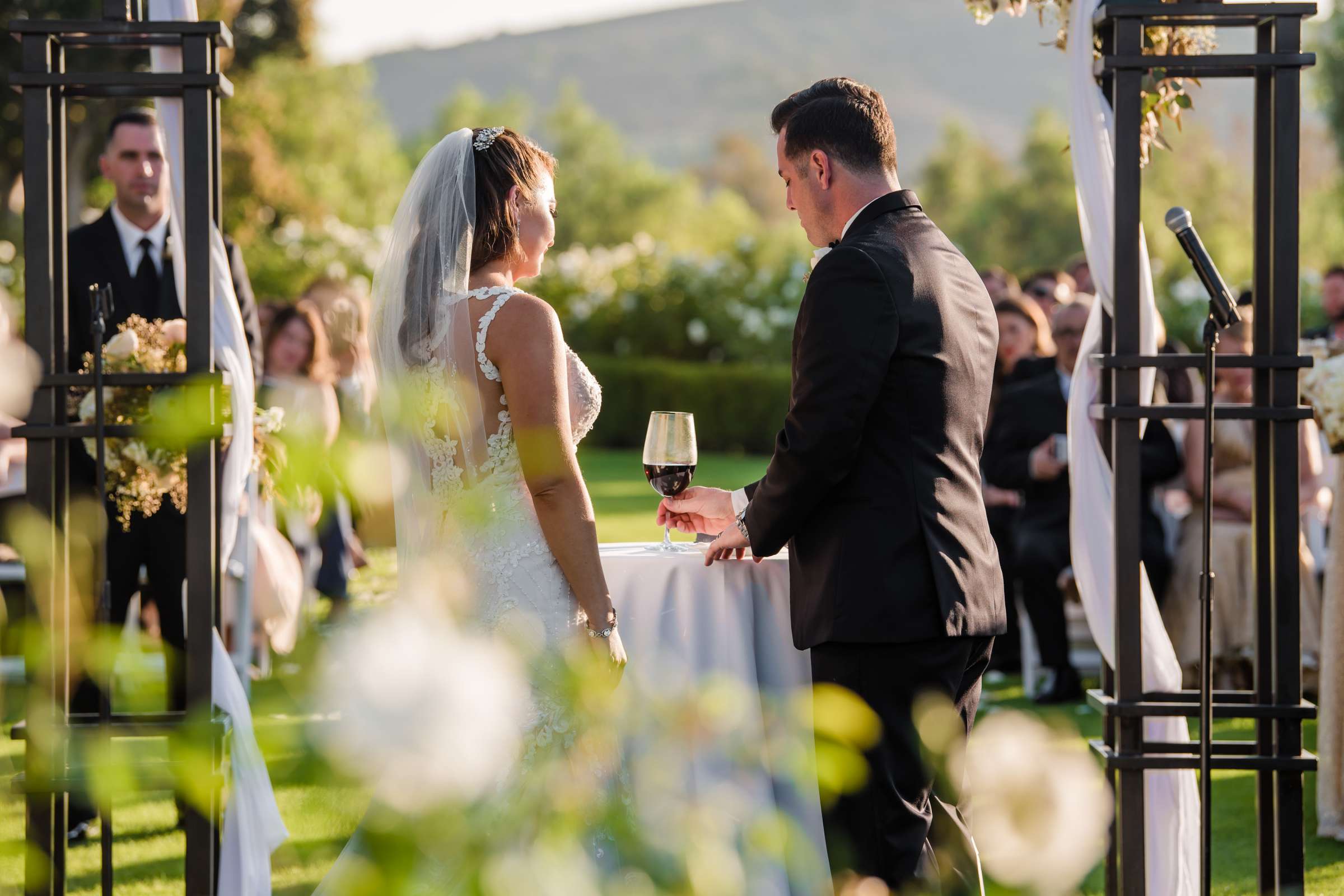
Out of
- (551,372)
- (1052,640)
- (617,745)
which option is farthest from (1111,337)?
(1052,640)

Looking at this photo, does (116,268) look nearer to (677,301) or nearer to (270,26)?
(677,301)

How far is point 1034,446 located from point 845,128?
4.73 meters

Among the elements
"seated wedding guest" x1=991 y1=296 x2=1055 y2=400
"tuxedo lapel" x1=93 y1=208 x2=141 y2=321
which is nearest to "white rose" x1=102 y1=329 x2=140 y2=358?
"tuxedo lapel" x1=93 y1=208 x2=141 y2=321

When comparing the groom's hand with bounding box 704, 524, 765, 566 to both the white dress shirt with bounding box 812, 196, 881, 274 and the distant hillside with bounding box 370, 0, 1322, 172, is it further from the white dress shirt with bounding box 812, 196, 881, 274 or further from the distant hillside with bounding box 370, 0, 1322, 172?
the distant hillside with bounding box 370, 0, 1322, 172

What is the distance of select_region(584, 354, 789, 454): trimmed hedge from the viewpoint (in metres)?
21.7

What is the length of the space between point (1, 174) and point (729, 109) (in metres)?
156

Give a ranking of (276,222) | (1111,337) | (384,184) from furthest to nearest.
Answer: (384,184), (276,222), (1111,337)

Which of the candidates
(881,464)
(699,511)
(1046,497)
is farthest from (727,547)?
(1046,497)

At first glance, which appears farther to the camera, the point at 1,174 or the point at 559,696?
the point at 1,174

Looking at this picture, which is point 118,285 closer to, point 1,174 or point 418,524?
point 418,524

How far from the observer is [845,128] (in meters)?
3.05

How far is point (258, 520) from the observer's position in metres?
6.99

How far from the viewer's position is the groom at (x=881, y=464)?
9.55 feet

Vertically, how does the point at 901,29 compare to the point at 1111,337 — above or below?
above
